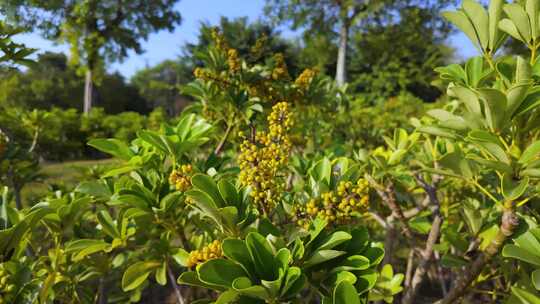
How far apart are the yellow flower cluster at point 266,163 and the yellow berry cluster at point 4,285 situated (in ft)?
2.03

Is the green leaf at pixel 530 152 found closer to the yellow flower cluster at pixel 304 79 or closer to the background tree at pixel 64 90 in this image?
the yellow flower cluster at pixel 304 79

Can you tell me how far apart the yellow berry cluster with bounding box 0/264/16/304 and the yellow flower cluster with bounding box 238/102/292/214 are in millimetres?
620

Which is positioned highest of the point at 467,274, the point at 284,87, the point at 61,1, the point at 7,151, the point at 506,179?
the point at 61,1

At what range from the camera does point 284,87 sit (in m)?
1.93

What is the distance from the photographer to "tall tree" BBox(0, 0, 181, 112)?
41.7 feet

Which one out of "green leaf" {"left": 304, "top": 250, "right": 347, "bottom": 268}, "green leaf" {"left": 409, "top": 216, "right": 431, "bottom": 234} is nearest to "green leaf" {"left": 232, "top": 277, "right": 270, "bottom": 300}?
"green leaf" {"left": 304, "top": 250, "right": 347, "bottom": 268}

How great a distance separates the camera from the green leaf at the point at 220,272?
74 cm

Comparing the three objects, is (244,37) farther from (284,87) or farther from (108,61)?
(284,87)

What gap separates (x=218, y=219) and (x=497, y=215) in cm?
106

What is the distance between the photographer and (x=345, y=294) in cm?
72

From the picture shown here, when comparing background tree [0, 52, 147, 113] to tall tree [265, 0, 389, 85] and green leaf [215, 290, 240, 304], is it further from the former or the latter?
green leaf [215, 290, 240, 304]

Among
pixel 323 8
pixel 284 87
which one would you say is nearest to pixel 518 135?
pixel 284 87

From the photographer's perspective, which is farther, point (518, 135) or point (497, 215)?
point (497, 215)

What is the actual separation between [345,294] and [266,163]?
1.14 ft
